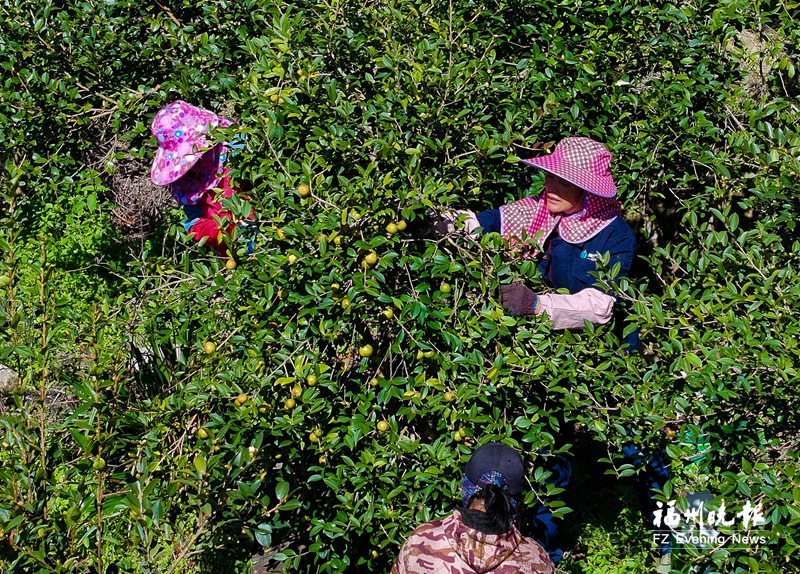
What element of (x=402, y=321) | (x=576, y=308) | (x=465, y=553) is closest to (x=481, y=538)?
(x=465, y=553)

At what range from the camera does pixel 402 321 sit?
2.87m

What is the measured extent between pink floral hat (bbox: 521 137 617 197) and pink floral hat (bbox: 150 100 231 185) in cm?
142

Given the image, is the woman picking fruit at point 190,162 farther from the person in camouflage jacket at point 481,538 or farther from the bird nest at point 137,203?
the bird nest at point 137,203

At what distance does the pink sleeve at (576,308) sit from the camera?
3.04m

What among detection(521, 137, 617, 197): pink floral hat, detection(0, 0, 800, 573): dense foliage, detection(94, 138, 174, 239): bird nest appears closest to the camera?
detection(0, 0, 800, 573): dense foliage

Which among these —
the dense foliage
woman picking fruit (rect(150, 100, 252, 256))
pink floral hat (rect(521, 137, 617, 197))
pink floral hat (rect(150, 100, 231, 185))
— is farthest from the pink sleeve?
pink floral hat (rect(150, 100, 231, 185))

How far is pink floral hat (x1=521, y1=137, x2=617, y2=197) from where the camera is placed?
129 inches

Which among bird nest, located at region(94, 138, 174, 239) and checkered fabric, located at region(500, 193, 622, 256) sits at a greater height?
checkered fabric, located at region(500, 193, 622, 256)

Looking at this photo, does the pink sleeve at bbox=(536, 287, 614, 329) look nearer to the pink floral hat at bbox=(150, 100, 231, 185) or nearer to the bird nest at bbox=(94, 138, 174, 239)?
the pink floral hat at bbox=(150, 100, 231, 185)

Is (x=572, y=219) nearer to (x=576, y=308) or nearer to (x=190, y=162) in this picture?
(x=576, y=308)

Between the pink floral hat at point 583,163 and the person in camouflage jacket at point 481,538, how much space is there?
4.06ft

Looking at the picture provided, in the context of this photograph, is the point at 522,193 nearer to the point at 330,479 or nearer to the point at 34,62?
the point at 330,479

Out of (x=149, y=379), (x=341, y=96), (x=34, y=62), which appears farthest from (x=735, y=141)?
(x=34, y=62)

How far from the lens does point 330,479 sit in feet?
9.37
